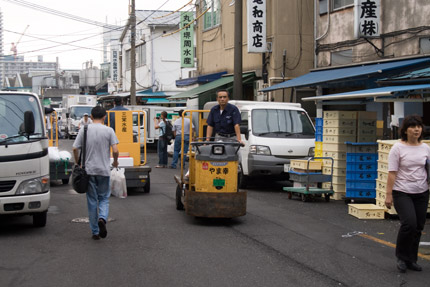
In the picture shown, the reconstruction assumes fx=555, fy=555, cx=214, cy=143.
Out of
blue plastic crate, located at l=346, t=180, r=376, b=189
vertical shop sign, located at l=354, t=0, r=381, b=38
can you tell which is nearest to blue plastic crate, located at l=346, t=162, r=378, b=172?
blue plastic crate, located at l=346, t=180, r=376, b=189

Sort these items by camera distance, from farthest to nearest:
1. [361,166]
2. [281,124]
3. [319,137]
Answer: [281,124], [319,137], [361,166]

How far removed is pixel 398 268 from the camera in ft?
21.2

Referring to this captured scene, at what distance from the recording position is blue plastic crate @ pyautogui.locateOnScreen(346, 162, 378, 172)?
1153cm

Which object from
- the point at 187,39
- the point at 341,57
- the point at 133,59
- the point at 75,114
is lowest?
the point at 75,114

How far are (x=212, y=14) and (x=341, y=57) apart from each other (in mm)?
10259

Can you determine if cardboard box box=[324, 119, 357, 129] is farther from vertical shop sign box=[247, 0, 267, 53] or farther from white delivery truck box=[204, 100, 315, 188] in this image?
vertical shop sign box=[247, 0, 267, 53]

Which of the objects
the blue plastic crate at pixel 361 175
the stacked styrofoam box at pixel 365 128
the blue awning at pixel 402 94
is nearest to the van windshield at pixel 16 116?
the blue awning at pixel 402 94

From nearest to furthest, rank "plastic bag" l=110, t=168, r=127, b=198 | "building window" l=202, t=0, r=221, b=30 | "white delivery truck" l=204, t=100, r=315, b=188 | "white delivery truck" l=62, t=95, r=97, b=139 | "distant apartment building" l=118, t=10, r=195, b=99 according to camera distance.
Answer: "plastic bag" l=110, t=168, r=127, b=198 → "white delivery truck" l=204, t=100, r=315, b=188 → "building window" l=202, t=0, r=221, b=30 → "white delivery truck" l=62, t=95, r=97, b=139 → "distant apartment building" l=118, t=10, r=195, b=99

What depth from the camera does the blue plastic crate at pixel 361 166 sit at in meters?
11.5

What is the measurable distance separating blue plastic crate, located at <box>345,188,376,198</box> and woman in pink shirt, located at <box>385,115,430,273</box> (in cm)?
490

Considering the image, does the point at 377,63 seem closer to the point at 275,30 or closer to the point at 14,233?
the point at 275,30

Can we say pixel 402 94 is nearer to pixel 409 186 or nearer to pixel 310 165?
pixel 310 165

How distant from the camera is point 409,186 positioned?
6465 millimetres

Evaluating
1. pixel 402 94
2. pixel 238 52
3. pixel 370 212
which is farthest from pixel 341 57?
pixel 370 212
